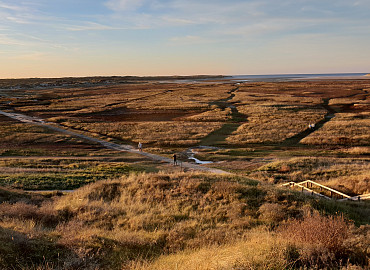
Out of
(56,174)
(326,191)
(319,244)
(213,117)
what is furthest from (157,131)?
(319,244)

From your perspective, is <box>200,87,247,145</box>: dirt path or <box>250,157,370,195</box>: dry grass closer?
<box>250,157,370,195</box>: dry grass

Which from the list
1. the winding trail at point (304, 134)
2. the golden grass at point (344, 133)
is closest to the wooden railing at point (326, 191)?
the winding trail at point (304, 134)

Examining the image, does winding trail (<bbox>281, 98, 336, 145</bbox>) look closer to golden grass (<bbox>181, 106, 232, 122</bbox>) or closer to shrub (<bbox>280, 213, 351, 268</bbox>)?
golden grass (<bbox>181, 106, 232, 122</bbox>)

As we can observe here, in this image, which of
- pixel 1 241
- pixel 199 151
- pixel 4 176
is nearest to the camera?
pixel 1 241

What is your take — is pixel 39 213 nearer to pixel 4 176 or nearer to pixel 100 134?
pixel 4 176

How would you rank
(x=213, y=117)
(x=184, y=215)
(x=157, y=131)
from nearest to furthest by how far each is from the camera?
1. (x=184, y=215)
2. (x=157, y=131)
3. (x=213, y=117)

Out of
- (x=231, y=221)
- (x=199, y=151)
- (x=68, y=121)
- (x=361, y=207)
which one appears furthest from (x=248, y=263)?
(x=68, y=121)

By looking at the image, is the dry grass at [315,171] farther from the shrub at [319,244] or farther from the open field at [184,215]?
the shrub at [319,244]

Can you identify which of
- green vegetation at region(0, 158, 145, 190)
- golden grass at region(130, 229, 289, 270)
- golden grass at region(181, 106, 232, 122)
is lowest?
green vegetation at region(0, 158, 145, 190)

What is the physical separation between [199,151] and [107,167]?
44.4 feet

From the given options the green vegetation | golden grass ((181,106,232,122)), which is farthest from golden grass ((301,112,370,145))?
the green vegetation

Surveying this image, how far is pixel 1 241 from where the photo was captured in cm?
702

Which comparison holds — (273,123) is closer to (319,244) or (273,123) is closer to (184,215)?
(184,215)

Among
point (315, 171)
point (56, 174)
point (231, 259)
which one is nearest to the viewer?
point (231, 259)
